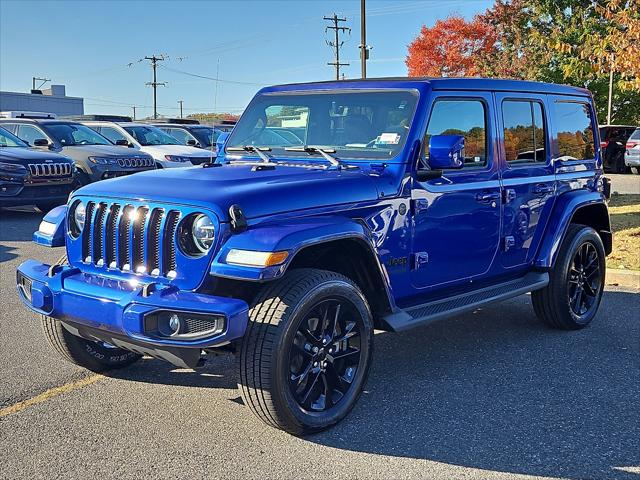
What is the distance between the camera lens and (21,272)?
13.1 feet

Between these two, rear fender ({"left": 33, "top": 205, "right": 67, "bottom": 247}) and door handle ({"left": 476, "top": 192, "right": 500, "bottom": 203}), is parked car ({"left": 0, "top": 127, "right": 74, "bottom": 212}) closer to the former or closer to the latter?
rear fender ({"left": 33, "top": 205, "right": 67, "bottom": 247})

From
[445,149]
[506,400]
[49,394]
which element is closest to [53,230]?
[49,394]

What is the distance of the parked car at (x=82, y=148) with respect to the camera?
12867 mm

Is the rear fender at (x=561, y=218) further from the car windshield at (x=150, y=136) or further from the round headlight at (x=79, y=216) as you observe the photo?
the car windshield at (x=150, y=136)

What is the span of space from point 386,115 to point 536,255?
5.91 ft

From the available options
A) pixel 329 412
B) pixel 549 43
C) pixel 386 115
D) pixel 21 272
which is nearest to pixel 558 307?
pixel 386 115

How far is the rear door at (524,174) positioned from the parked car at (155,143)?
935 cm

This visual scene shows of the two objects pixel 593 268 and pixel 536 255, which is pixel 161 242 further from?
pixel 593 268

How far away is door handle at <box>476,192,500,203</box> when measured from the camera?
4773 millimetres

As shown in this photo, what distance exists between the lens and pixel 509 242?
5102 millimetres

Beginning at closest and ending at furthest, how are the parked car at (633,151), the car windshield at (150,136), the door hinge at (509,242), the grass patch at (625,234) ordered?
the door hinge at (509,242)
the grass patch at (625,234)
the car windshield at (150,136)
the parked car at (633,151)

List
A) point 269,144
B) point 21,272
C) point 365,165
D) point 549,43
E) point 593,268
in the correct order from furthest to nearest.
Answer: point 549,43, point 593,268, point 269,144, point 365,165, point 21,272

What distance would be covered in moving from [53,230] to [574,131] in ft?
14.0

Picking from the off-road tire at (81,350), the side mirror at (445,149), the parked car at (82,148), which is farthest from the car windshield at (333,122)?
the parked car at (82,148)
